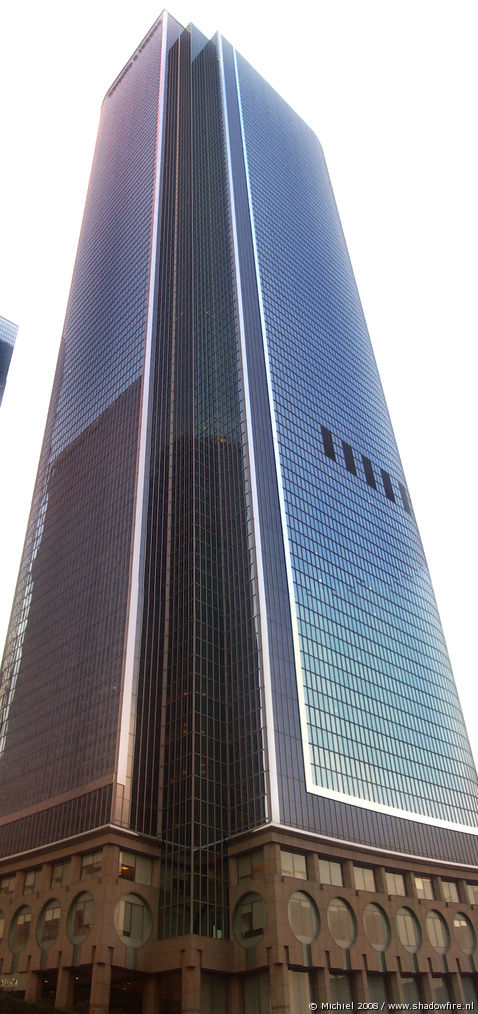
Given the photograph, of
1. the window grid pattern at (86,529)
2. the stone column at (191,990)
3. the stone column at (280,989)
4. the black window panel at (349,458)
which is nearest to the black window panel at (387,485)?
the black window panel at (349,458)

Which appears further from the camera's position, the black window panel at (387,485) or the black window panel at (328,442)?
the black window panel at (387,485)

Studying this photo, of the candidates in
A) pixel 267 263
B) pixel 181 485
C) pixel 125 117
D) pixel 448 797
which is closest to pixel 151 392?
pixel 181 485

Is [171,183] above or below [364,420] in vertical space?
above

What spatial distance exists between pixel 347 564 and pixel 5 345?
221 ft

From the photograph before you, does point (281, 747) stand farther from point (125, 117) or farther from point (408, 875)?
point (125, 117)

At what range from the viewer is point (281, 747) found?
82.0 meters

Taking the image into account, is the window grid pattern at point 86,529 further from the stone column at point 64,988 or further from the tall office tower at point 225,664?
the stone column at point 64,988

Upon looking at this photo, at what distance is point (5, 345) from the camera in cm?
12975

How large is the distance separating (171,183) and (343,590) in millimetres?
94039

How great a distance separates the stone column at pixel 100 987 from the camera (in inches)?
2643

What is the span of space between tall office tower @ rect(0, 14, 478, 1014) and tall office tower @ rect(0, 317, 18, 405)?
1461 cm

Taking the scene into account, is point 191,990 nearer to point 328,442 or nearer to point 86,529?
point 86,529

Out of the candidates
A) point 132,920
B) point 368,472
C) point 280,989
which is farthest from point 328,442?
point 280,989

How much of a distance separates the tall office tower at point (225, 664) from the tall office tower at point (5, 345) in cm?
1461
